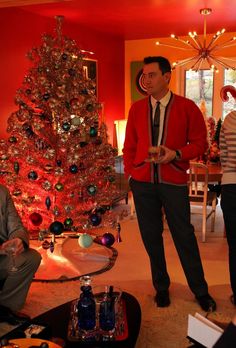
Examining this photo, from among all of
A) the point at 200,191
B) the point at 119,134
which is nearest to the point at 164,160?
the point at 200,191

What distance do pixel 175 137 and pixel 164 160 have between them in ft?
0.67

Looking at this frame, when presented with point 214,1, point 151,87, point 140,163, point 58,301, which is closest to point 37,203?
point 58,301

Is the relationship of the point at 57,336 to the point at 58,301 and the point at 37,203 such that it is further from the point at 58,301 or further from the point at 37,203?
the point at 37,203

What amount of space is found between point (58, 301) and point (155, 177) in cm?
116

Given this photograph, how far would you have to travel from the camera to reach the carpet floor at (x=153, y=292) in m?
2.56

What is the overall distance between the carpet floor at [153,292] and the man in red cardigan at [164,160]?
0.12m

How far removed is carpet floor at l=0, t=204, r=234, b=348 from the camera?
101 inches

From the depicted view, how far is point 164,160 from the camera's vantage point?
2.57m

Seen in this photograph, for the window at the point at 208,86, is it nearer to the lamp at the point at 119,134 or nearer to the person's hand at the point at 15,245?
the lamp at the point at 119,134

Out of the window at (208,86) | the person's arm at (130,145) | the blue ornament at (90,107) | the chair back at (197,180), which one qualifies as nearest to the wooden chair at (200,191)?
the chair back at (197,180)

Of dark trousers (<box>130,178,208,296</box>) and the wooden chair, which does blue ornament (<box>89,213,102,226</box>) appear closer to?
dark trousers (<box>130,178,208,296</box>)

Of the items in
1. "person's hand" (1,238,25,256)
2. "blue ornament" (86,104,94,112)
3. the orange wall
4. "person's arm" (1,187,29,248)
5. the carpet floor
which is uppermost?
the orange wall

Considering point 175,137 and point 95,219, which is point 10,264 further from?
point 175,137

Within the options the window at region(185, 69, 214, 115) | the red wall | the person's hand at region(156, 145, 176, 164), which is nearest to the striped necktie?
the person's hand at region(156, 145, 176, 164)
